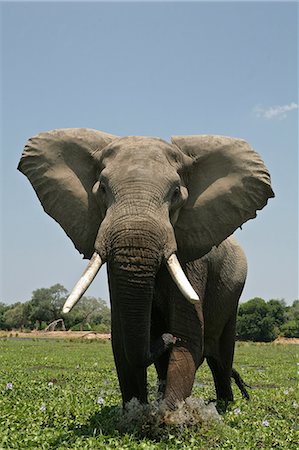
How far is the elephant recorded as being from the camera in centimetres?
498

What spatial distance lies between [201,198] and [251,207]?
56 cm

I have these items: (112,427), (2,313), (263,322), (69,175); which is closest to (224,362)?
(112,427)

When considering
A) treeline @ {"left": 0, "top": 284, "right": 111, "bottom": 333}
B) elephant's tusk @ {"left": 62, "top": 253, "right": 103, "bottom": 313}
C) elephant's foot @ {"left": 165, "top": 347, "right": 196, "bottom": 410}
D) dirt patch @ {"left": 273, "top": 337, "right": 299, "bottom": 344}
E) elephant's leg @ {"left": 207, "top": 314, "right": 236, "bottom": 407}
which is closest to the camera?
elephant's tusk @ {"left": 62, "top": 253, "right": 103, "bottom": 313}

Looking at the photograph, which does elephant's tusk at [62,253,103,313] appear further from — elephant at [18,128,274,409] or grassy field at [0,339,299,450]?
grassy field at [0,339,299,450]

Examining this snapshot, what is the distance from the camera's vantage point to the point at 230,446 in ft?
18.0

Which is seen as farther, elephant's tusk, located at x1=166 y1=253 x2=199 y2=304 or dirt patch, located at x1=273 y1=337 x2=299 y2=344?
dirt patch, located at x1=273 y1=337 x2=299 y2=344

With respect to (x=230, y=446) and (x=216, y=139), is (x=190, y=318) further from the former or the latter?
(x=216, y=139)

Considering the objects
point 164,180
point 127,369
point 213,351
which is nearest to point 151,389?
point 213,351

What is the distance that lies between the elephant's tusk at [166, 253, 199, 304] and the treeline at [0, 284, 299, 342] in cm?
4487

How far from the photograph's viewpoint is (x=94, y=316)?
97750 mm

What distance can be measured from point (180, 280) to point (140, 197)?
0.80 meters

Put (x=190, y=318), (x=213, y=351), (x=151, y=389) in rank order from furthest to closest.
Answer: (x=151, y=389), (x=213, y=351), (x=190, y=318)

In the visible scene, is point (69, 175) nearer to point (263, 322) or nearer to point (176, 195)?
point (176, 195)

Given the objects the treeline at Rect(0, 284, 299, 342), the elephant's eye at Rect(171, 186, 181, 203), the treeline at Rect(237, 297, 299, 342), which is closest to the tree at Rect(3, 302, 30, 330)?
the treeline at Rect(0, 284, 299, 342)
